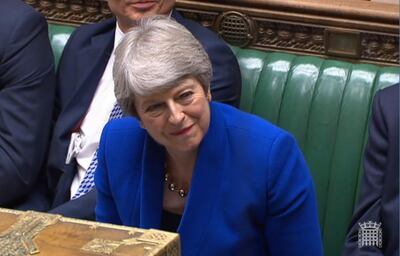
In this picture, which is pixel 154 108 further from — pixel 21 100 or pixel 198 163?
pixel 21 100

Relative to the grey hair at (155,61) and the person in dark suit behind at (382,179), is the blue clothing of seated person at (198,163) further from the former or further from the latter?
the person in dark suit behind at (382,179)

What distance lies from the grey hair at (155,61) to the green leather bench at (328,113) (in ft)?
2.27

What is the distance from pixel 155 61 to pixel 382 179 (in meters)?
0.62

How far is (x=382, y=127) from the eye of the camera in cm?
196

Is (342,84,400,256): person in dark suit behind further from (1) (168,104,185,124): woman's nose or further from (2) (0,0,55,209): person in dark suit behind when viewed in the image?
(2) (0,0,55,209): person in dark suit behind

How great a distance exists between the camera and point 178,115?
5.32 ft

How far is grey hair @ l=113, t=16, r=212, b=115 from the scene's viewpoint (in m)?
1.60

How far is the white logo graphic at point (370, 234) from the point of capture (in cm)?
195

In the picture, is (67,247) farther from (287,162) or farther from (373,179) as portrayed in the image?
(373,179)

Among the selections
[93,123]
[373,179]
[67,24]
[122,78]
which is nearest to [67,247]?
[122,78]

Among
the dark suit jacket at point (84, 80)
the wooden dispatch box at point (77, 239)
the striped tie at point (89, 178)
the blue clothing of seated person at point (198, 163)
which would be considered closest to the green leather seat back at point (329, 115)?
the dark suit jacket at point (84, 80)

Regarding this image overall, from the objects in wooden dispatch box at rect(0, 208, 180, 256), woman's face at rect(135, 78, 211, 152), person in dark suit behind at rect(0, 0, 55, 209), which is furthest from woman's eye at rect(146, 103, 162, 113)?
person in dark suit behind at rect(0, 0, 55, 209)

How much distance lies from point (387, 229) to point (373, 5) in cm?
67

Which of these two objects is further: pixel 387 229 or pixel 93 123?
pixel 93 123
